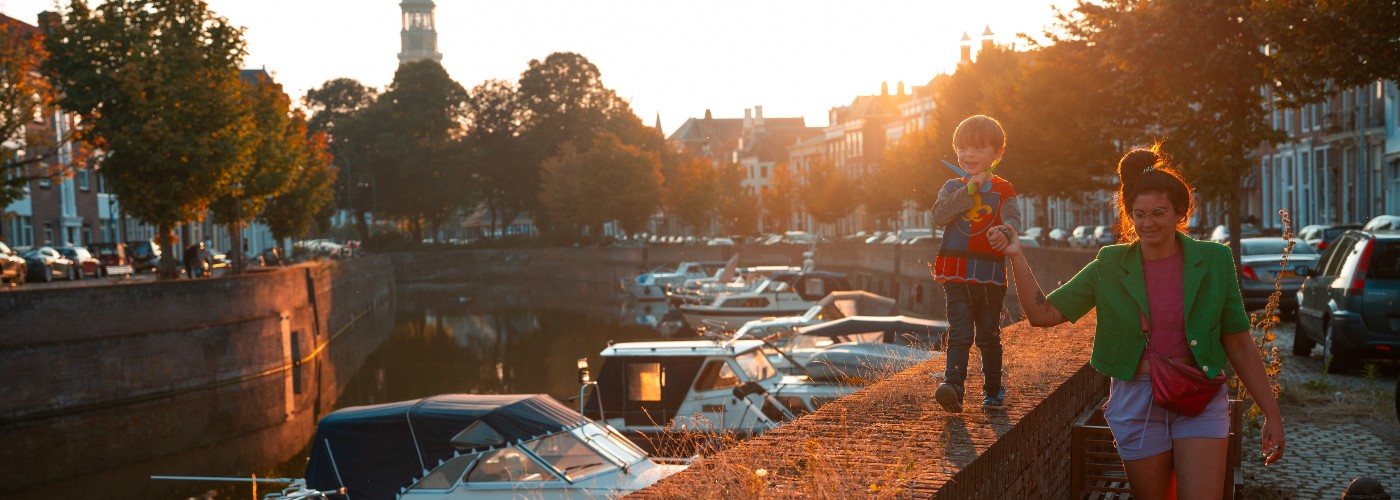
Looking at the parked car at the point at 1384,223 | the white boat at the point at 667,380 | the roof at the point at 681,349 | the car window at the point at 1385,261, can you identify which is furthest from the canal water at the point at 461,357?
the parked car at the point at 1384,223

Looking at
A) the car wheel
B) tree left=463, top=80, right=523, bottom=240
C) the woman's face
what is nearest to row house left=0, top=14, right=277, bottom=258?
tree left=463, top=80, right=523, bottom=240

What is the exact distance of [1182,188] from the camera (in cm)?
514

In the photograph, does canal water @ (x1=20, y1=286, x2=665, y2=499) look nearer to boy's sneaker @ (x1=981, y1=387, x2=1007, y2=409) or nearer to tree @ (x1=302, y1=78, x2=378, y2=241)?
tree @ (x1=302, y1=78, x2=378, y2=241)

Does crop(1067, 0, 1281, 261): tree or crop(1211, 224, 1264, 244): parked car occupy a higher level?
crop(1067, 0, 1281, 261): tree

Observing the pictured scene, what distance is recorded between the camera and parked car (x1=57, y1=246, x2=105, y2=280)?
47.0 m

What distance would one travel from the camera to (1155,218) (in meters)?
5.10

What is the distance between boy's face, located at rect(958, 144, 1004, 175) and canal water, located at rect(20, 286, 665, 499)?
19.2m

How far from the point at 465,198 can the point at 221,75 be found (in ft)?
187

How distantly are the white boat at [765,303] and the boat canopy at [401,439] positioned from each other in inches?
1306

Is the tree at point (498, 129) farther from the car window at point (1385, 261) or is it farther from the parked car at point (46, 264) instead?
the car window at point (1385, 261)

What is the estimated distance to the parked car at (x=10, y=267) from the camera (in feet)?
121

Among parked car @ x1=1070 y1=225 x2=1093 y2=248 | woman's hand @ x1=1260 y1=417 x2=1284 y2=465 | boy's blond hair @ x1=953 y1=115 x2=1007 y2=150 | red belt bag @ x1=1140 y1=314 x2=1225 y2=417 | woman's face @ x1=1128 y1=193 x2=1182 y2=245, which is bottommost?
parked car @ x1=1070 y1=225 x2=1093 y2=248

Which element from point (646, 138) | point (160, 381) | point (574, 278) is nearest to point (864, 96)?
point (646, 138)

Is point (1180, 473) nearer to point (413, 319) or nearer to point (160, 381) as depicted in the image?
point (160, 381)
